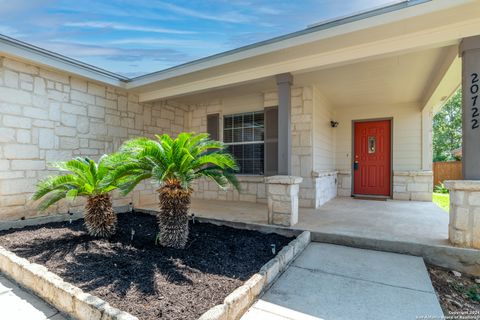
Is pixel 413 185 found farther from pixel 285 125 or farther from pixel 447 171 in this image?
pixel 447 171

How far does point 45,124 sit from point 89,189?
6.69 ft

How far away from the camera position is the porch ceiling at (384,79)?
4180mm

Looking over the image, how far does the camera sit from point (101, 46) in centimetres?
509

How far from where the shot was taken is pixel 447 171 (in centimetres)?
1091

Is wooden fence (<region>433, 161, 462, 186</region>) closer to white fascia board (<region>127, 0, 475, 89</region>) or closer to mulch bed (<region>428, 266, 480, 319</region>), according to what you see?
mulch bed (<region>428, 266, 480, 319</region>)

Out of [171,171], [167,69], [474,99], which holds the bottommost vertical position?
[171,171]

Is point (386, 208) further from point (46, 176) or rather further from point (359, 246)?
point (46, 176)

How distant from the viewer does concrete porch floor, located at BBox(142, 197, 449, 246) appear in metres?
3.54

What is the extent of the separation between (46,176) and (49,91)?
156cm

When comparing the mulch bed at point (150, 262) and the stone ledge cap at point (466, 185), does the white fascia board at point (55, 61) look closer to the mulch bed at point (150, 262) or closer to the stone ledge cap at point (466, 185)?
the mulch bed at point (150, 262)

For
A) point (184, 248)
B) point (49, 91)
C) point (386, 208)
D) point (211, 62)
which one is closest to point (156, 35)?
point (211, 62)

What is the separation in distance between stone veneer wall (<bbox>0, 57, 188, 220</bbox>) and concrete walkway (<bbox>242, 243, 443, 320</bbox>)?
4.51 meters

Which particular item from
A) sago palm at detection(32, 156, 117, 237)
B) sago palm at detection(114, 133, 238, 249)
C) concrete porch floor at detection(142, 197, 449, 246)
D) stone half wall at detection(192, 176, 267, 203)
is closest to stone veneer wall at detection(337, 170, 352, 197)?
concrete porch floor at detection(142, 197, 449, 246)

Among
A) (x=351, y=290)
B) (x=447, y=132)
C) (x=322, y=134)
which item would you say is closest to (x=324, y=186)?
(x=322, y=134)
